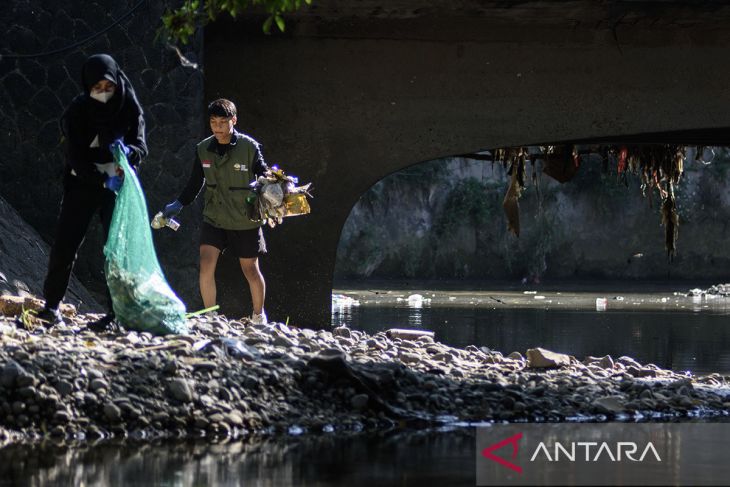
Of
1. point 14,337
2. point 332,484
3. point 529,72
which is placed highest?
point 529,72

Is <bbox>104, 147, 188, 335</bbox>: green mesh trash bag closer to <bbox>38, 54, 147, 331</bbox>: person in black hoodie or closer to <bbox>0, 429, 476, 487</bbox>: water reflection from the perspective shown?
<bbox>38, 54, 147, 331</bbox>: person in black hoodie

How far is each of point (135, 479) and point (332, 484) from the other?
2.87ft

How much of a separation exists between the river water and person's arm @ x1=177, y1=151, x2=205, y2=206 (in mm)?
3742

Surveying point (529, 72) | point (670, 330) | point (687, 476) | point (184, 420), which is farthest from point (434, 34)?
point (687, 476)

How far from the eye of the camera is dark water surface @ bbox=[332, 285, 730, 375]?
49.8 feet

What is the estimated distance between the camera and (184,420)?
25.5 feet

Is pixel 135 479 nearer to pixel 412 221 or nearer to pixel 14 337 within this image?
pixel 14 337

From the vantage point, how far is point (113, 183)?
923 centimetres

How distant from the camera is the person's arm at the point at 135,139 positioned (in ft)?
30.8

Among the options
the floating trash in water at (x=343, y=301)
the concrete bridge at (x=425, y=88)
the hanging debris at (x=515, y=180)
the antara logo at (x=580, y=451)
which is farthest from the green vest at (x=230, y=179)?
the floating trash in water at (x=343, y=301)

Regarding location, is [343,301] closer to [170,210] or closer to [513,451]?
[170,210]

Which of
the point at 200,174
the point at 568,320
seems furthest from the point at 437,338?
the point at 200,174

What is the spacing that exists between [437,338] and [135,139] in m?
7.66

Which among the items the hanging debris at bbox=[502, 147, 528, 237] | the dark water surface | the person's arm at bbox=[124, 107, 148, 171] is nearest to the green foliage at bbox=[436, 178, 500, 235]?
the dark water surface
